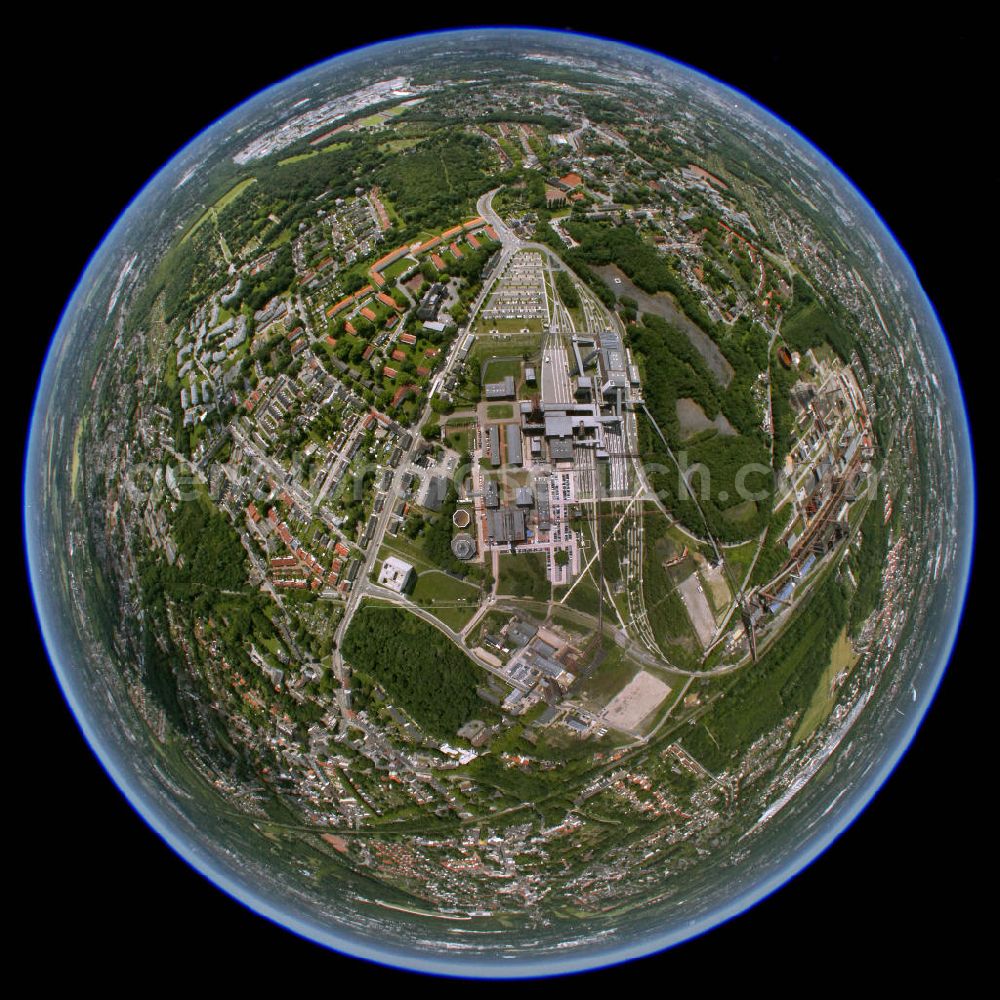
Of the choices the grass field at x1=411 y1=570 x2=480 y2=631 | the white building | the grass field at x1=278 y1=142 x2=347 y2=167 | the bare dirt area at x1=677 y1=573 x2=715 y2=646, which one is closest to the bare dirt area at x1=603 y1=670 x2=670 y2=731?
the bare dirt area at x1=677 y1=573 x2=715 y2=646

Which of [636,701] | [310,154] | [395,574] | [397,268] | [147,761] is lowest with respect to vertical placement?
[147,761]

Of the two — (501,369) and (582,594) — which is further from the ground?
(501,369)

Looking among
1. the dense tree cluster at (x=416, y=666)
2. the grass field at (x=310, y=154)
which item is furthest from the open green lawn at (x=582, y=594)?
the grass field at (x=310, y=154)

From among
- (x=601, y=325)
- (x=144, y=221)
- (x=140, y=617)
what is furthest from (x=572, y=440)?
(x=144, y=221)

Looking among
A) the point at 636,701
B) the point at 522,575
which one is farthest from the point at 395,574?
the point at 636,701

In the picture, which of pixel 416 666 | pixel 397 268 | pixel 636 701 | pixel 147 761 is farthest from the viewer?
pixel 147 761

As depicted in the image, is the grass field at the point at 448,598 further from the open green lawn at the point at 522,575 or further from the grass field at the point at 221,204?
the grass field at the point at 221,204

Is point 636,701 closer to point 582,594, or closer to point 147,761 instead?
point 582,594

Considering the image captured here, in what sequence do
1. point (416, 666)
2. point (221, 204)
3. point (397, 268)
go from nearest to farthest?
point (416, 666), point (397, 268), point (221, 204)

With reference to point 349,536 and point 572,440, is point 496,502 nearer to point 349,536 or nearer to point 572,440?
point 572,440
